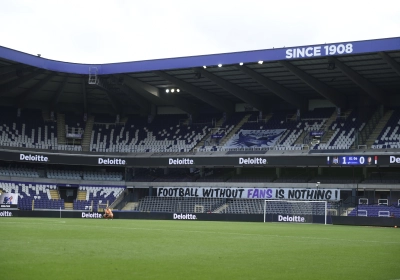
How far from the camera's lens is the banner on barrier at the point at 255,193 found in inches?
2347

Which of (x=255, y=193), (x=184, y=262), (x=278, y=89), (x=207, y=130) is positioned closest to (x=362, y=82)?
(x=278, y=89)

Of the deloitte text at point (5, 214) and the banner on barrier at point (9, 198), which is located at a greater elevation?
the banner on barrier at point (9, 198)

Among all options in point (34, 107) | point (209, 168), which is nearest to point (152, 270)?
point (209, 168)

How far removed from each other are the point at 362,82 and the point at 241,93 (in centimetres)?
1352

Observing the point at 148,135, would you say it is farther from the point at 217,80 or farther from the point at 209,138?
the point at 217,80

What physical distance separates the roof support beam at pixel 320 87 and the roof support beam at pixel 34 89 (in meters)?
25.6

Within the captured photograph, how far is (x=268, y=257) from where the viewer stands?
16.4 m

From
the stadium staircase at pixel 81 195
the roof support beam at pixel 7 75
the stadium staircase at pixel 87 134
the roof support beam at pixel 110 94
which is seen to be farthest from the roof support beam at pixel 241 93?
the stadium staircase at pixel 81 195

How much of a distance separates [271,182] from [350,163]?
380 inches

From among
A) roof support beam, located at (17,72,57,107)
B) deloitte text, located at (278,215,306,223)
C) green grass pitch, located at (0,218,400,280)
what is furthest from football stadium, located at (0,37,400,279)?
green grass pitch, located at (0,218,400,280)

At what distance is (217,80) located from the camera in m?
63.1

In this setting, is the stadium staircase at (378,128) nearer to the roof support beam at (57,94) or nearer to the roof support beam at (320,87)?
the roof support beam at (320,87)

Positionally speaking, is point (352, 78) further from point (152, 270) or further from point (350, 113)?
point (152, 270)

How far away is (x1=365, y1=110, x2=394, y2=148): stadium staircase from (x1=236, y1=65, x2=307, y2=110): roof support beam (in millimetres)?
9374
